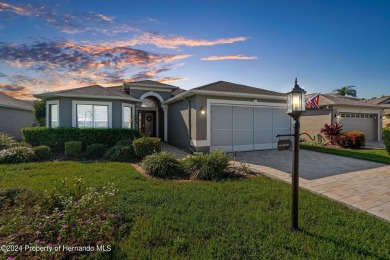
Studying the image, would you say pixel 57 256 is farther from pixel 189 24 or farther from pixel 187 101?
pixel 187 101

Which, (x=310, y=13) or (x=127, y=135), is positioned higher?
(x=310, y=13)

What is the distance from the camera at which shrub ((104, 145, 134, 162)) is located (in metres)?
9.39

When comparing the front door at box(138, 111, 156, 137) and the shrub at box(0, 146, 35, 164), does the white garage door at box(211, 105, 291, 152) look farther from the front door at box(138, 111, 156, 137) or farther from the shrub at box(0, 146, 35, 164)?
the shrub at box(0, 146, 35, 164)

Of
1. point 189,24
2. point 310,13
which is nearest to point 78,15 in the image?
point 189,24

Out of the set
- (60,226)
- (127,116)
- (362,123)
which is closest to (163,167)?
(60,226)

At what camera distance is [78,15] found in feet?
25.9

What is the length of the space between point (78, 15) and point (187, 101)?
6.40m

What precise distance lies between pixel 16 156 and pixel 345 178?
13000mm

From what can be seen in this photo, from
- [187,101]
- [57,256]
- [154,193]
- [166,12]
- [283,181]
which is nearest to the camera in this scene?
[57,256]

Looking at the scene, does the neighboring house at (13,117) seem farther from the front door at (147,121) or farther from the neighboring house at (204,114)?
Answer: the front door at (147,121)

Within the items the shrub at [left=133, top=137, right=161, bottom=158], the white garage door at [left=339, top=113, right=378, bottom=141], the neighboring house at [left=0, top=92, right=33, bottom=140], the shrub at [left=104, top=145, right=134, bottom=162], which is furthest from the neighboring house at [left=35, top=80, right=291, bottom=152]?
the neighboring house at [left=0, top=92, right=33, bottom=140]

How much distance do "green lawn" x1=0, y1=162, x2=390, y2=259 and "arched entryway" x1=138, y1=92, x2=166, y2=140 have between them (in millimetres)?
11305

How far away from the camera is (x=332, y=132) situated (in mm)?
14766

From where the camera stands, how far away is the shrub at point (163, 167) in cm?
667
